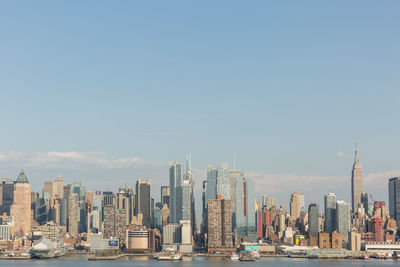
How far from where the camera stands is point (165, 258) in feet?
642

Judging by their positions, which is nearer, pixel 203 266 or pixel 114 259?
pixel 203 266

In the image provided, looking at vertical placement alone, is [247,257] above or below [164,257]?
below

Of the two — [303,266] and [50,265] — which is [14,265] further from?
[303,266]

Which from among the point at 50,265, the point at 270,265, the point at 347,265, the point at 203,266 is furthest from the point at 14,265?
the point at 347,265

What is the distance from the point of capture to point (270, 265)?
171 m

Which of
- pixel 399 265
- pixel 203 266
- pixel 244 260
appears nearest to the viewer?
pixel 203 266

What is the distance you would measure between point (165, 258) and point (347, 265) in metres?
52.1

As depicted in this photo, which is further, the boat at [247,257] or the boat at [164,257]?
the boat at [164,257]

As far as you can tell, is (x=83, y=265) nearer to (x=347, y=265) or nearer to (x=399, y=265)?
(x=347, y=265)

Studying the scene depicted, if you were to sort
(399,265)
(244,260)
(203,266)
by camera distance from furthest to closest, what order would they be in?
(244,260) < (399,265) < (203,266)

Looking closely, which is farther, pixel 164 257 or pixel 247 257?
Result: pixel 247 257

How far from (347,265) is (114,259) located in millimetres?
66564

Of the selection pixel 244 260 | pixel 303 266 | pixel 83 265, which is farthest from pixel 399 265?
pixel 83 265

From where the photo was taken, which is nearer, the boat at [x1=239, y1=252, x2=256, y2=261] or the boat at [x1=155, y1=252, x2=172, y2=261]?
the boat at [x1=239, y1=252, x2=256, y2=261]
